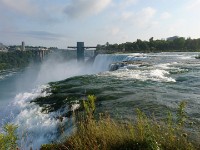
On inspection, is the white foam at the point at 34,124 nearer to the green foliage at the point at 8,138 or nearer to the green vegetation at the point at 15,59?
the green foliage at the point at 8,138

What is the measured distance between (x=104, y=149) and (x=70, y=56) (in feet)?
520

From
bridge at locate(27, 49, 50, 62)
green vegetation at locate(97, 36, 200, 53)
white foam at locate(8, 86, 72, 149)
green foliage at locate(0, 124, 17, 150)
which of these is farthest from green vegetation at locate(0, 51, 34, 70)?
green foliage at locate(0, 124, 17, 150)

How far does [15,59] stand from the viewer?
17362cm

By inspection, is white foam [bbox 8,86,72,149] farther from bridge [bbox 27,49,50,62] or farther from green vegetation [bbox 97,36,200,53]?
bridge [bbox 27,49,50,62]

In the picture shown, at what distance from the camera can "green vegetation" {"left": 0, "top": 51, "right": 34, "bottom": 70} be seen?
160762 millimetres

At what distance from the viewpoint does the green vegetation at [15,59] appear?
527 ft

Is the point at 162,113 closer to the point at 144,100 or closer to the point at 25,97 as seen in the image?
the point at 144,100

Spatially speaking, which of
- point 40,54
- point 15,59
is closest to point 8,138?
point 15,59

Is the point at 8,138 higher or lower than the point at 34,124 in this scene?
higher

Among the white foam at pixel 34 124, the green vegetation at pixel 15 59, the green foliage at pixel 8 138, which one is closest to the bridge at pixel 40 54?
the green vegetation at pixel 15 59

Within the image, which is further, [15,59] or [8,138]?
[15,59]

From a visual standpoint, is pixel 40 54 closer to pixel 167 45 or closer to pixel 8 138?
pixel 167 45

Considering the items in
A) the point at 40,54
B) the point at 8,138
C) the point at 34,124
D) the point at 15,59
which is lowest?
the point at 15,59

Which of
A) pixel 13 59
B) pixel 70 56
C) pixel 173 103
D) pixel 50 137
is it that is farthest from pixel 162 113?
pixel 13 59
